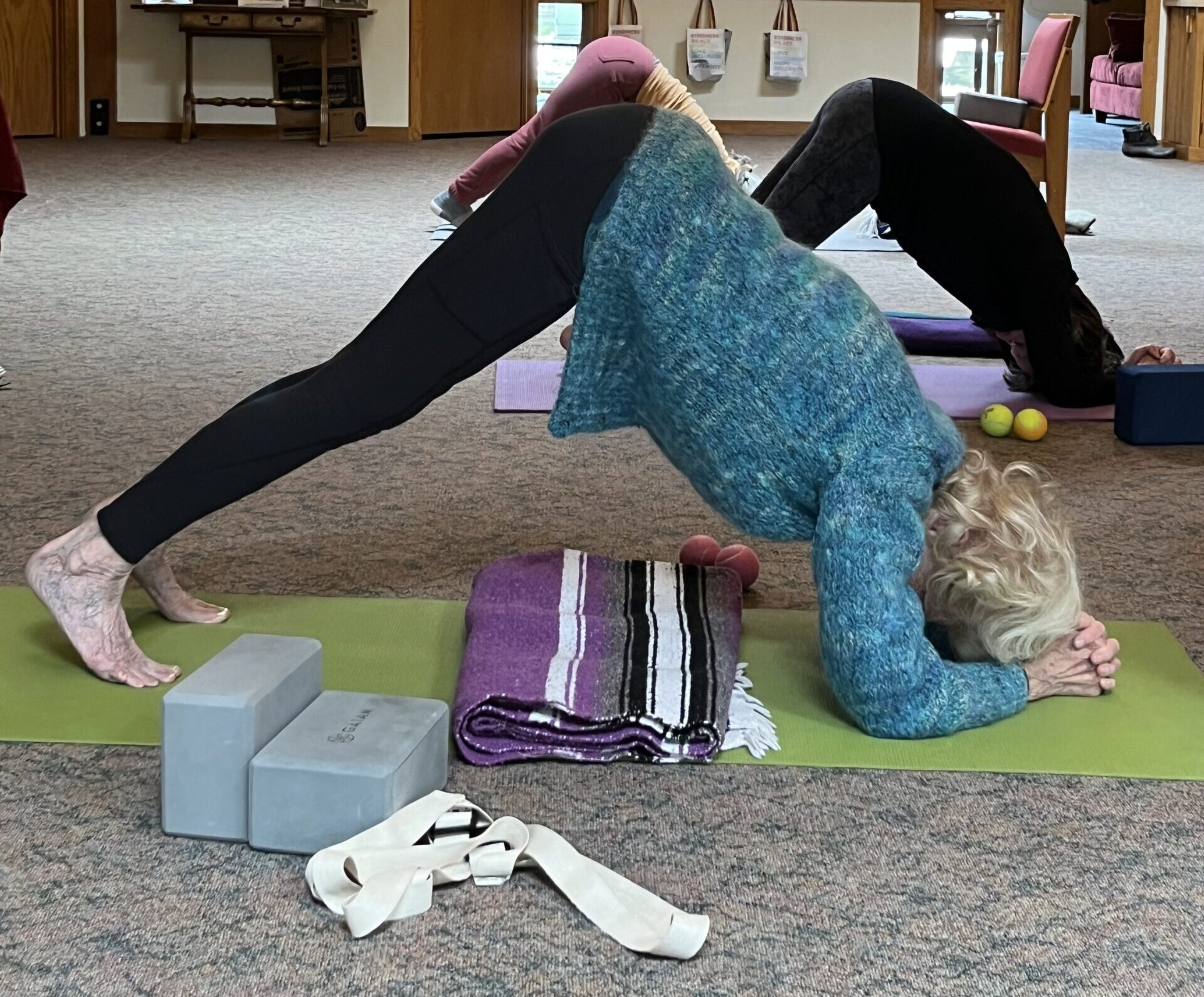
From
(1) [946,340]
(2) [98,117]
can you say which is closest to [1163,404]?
(1) [946,340]

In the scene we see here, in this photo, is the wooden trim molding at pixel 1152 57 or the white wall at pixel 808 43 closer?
the wooden trim molding at pixel 1152 57

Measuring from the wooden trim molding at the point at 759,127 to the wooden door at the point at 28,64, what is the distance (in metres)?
3.85

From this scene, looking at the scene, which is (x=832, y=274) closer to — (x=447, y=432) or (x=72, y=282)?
(x=447, y=432)

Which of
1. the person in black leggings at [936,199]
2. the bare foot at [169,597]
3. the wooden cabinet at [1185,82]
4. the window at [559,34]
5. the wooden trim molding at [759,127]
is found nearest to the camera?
the bare foot at [169,597]

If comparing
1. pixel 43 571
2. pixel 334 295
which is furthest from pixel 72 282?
pixel 43 571

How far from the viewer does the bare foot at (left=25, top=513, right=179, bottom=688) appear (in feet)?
5.34

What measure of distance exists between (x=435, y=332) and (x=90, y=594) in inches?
19.0

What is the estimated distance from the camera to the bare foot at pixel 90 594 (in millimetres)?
1629

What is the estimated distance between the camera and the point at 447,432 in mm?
2850

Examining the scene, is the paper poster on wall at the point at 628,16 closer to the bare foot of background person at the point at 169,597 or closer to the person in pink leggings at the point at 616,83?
the person in pink leggings at the point at 616,83

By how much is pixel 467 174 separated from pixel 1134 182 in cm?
379

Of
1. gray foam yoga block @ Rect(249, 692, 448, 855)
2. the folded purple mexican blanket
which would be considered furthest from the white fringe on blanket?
gray foam yoga block @ Rect(249, 692, 448, 855)

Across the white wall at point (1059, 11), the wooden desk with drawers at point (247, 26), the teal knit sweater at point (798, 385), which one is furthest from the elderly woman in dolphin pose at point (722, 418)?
the white wall at point (1059, 11)

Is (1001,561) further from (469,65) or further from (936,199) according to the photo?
(469,65)
